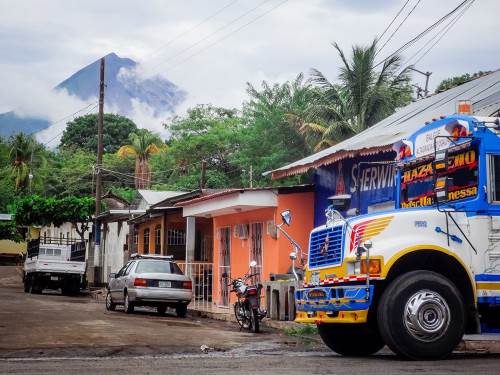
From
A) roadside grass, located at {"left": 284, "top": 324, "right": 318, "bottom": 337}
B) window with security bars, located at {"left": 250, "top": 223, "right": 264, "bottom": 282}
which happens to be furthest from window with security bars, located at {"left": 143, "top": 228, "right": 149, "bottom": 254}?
roadside grass, located at {"left": 284, "top": 324, "right": 318, "bottom": 337}

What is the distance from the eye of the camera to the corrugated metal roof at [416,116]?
55.4 ft

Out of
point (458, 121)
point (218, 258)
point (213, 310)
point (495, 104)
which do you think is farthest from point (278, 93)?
point (458, 121)

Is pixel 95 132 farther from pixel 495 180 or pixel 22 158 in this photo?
pixel 495 180

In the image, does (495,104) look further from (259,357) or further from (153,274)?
(153,274)

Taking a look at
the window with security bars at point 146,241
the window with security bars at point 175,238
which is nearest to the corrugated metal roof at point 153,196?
the window with security bars at point 146,241

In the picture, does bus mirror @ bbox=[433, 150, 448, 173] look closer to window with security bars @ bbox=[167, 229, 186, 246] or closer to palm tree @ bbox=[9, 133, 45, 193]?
window with security bars @ bbox=[167, 229, 186, 246]

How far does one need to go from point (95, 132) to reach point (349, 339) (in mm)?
68713

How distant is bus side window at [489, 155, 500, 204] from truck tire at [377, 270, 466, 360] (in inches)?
48.2

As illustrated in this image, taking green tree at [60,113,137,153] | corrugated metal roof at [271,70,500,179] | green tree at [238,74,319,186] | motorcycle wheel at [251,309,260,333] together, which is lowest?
motorcycle wheel at [251,309,260,333]

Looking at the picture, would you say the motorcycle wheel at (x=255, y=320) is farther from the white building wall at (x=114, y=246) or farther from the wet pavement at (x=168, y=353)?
the white building wall at (x=114, y=246)

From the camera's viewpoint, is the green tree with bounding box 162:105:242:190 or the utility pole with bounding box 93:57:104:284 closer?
the utility pole with bounding box 93:57:104:284

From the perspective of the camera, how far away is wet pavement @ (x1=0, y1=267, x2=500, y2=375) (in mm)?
9367

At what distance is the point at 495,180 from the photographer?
1046 centimetres

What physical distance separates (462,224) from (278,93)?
42.7m
